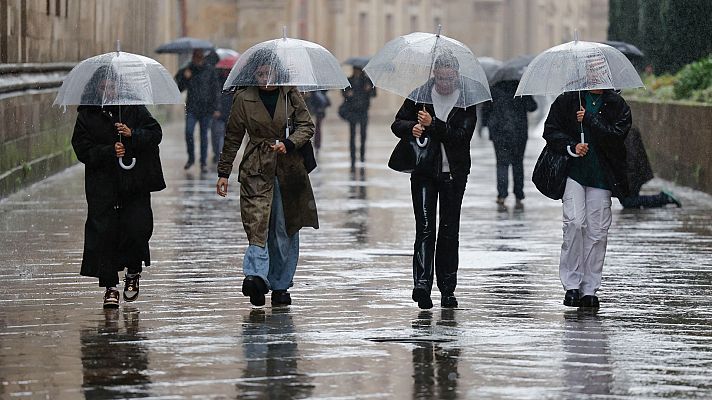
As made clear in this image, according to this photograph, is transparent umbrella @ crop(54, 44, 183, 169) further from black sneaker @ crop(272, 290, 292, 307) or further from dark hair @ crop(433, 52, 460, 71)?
dark hair @ crop(433, 52, 460, 71)

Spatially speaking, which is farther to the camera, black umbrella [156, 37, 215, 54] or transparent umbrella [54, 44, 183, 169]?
black umbrella [156, 37, 215, 54]

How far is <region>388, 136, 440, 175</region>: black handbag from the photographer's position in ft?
35.6

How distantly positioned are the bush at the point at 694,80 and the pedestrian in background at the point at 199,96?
654cm

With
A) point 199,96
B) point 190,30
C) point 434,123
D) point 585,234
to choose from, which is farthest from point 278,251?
point 190,30

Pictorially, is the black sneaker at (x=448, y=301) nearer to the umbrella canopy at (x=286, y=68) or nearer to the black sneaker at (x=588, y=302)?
the black sneaker at (x=588, y=302)

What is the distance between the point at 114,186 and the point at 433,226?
6.16ft

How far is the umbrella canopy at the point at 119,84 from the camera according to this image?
10836 millimetres

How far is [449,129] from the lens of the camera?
35.5ft

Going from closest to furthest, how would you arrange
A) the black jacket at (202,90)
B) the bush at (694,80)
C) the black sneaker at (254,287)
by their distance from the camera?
the black sneaker at (254,287), the bush at (694,80), the black jacket at (202,90)

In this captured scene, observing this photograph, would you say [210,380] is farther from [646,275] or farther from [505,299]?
[646,275]

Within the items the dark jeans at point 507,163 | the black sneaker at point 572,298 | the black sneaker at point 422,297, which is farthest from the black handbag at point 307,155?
the dark jeans at point 507,163

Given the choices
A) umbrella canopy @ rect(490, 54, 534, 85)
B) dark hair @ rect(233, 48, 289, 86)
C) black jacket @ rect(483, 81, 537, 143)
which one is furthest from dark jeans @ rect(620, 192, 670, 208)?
dark hair @ rect(233, 48, 289, 86)

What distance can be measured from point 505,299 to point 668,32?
17.7 metres

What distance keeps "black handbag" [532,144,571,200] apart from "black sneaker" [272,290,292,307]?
1616 millimetres
